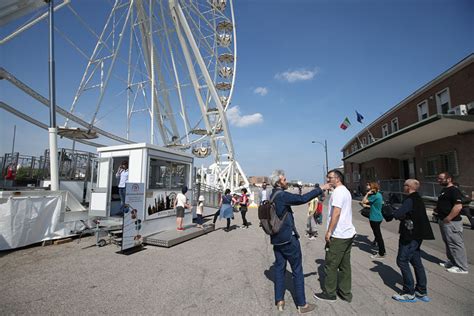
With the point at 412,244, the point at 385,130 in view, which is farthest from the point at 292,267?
the point at 385,130

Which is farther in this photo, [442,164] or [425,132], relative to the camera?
[442,164]

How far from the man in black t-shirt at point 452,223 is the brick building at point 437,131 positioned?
9251mm

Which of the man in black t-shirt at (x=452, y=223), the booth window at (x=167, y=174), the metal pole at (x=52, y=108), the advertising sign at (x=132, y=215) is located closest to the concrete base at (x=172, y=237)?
the advertising sign at (x=132, y=215)

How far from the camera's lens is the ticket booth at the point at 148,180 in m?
7.93

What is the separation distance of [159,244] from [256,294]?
13.5 feet

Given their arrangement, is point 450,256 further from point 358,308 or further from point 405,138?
point 405,138

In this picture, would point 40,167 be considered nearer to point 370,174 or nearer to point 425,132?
point 425,132

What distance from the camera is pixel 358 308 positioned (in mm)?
3586

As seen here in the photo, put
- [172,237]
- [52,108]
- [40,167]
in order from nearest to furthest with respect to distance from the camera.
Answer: [172,237] → [52,108] → [40,167]

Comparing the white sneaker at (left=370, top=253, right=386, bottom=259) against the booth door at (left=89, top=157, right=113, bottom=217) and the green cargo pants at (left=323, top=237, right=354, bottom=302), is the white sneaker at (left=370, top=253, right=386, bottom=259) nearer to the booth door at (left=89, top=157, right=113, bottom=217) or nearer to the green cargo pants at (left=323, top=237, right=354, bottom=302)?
the green cargo pants at (left=323, top=237, right=354, bottom=302)

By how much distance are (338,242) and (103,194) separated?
24.0ft

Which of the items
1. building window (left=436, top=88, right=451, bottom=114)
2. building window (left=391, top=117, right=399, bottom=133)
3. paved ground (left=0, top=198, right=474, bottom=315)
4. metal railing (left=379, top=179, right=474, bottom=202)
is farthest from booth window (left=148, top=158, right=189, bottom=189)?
building window (left=391, top=117, right=399, bottom=133)

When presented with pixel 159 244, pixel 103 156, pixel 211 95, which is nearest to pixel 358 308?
pixel 159 244

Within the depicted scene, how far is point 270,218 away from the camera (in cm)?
352
